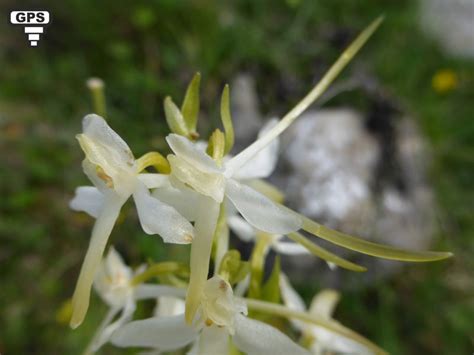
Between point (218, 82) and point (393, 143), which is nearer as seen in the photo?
point (393, 143)

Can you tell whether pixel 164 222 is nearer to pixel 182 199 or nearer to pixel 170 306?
pixel 182 199

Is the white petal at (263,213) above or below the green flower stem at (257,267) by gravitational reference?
above

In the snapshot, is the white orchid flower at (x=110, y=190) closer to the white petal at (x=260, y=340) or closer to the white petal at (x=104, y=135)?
the white petal at (x=104, y=135)

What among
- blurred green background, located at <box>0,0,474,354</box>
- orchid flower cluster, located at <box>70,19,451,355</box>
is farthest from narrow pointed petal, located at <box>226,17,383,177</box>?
blurred green background, located at <box>0,0,474,354</box>

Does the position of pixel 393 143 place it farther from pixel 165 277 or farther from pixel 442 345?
pixel 165 277

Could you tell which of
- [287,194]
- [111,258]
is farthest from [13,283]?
[111,258]

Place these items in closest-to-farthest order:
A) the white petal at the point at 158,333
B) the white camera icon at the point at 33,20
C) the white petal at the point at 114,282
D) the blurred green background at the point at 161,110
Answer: the white petal at the point at 158,333, the white petal at the point at 114,282, the blurred green background at the point at 161,110, the white camera icon at the point at 33,20

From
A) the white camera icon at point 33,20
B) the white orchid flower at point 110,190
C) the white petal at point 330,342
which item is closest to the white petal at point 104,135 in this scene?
the white orchid flower at point 110,190
